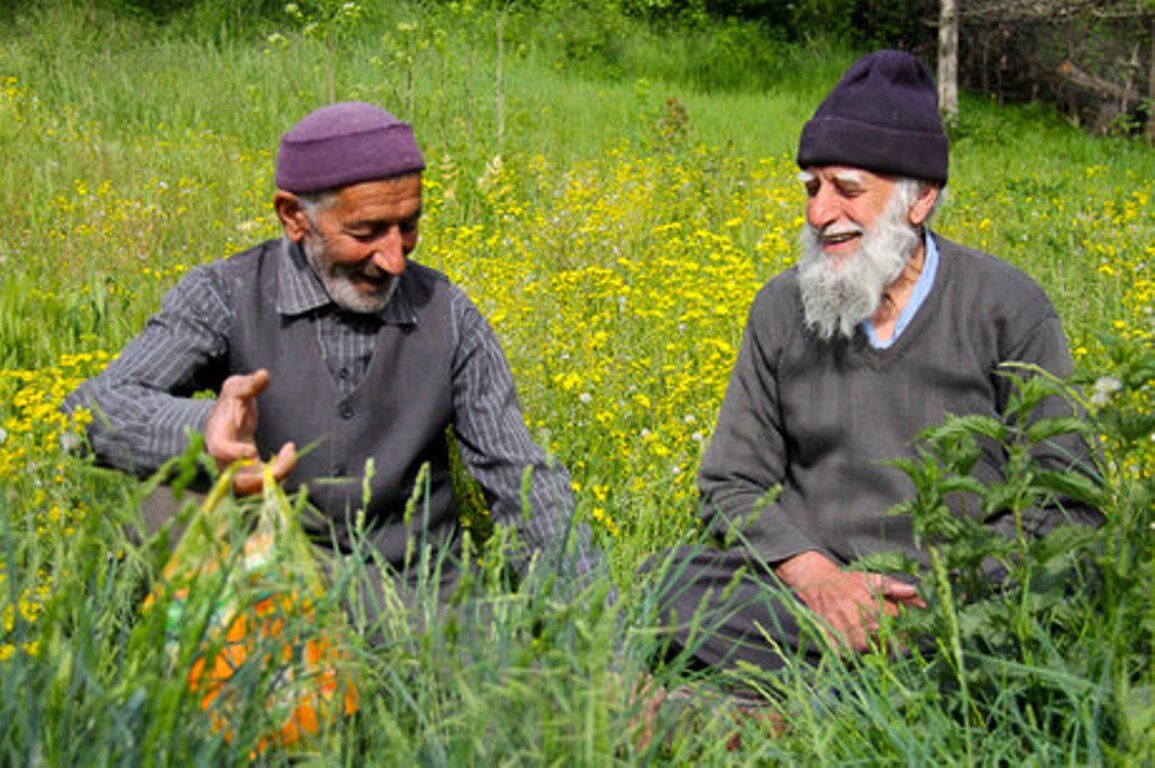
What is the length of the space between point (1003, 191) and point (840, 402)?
17.1ft

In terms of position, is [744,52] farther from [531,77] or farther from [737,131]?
[737,131]

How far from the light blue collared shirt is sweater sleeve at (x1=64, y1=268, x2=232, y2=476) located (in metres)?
1.61

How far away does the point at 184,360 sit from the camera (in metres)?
2.98

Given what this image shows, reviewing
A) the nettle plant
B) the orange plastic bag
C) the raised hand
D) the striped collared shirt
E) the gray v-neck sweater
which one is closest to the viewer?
the orange plastic bag

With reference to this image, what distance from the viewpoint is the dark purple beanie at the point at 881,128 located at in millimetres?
3271

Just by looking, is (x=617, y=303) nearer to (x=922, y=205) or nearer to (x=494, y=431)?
(x=922, y=205)

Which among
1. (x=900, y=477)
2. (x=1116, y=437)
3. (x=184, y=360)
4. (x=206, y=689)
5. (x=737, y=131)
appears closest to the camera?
(x=206, y=689)

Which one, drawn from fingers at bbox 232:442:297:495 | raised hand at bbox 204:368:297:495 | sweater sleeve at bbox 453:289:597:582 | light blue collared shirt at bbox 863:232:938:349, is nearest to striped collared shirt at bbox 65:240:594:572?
sweater sleeve at bbox 453:289:597:582

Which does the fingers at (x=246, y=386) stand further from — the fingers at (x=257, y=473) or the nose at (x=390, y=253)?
the nose at (x=390, y=253)

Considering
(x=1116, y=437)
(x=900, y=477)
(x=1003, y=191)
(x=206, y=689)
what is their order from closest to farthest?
(x=206, y=689) < (x=1116, y=437) < (x=900, y=477) < (x=1003, y=191)

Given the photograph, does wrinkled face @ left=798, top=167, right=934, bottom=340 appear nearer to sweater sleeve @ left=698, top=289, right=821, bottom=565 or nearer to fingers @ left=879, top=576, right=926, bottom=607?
sweater sleeve @ left=698, top=289, right=821, bottom=565

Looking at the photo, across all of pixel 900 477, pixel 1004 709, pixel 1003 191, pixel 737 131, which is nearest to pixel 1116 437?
pixel 1004 709

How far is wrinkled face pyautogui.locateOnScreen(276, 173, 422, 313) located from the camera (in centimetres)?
295

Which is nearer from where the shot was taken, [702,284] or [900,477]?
[900,477]
